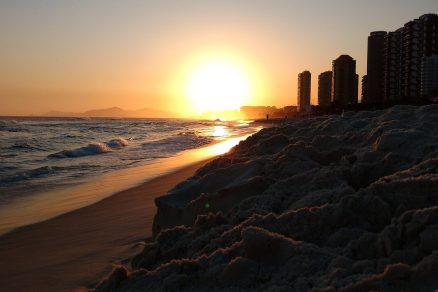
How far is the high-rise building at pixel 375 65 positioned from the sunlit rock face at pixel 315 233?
64696 mm

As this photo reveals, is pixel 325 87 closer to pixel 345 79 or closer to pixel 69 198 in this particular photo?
pixel 345 79

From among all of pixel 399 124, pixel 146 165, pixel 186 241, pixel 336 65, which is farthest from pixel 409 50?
pixel 186 241

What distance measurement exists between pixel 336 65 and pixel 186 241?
7368cm

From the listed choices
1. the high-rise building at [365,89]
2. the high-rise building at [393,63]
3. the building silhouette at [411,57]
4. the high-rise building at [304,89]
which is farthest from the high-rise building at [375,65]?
the high-rise building at [304,89]

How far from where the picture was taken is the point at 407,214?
2.12 meters

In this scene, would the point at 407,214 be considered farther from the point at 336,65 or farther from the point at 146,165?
the point at 336,65

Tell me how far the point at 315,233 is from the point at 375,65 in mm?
69367

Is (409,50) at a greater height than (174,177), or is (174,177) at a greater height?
(409,50)

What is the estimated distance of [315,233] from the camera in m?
2.45

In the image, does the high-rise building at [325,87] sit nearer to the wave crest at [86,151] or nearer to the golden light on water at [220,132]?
the golden light on water at [220,132]

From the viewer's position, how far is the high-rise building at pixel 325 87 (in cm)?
9494

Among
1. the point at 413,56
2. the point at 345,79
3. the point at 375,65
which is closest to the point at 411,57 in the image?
the point at 413,56

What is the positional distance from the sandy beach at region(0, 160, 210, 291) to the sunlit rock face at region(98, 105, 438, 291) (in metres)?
0.78

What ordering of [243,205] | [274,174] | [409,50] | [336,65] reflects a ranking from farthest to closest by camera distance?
[336,65]
[409,50]
[274,174]
[243,205]
